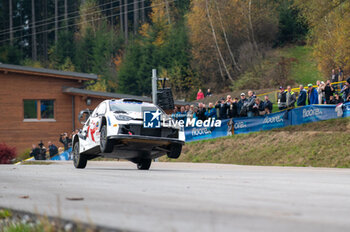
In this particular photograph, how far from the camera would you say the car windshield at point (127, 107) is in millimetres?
17016

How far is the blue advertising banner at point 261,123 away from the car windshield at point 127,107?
11116 mm

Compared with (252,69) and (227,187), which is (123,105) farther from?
(252,69)

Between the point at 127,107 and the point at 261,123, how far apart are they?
11.9 m

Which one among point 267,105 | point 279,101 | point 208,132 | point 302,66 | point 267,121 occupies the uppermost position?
point 302,66

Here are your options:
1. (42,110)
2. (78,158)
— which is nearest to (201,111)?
(78,158)

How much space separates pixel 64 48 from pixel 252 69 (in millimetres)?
36177

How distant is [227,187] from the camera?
926 cm

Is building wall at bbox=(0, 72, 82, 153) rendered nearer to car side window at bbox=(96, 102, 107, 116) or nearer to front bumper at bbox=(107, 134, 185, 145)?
car side window at bbox=(96, 102, 107, 116)

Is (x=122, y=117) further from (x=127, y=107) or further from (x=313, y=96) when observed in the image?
(x=313, y=96)

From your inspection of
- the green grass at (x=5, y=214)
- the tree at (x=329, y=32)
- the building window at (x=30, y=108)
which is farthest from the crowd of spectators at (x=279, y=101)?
the green grass at (x=5, y=214)

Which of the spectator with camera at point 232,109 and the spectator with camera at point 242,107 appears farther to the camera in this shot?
the spectator with camera at point 232,109

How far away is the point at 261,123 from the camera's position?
27859 mm

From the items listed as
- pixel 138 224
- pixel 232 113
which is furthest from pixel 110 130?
pixel 232 113

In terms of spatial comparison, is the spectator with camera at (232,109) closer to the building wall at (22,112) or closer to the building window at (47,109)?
the building wall at (22,112)
